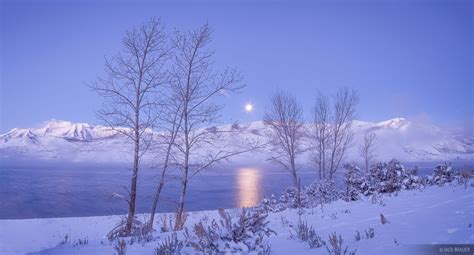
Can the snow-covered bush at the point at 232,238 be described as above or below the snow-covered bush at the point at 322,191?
above

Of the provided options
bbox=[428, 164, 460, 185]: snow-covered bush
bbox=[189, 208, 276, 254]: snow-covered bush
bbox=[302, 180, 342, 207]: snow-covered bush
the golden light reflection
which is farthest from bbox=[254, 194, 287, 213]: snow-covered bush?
bbox=[189, 208, 276, 254]: snow-covered bush

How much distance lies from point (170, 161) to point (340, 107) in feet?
66.2

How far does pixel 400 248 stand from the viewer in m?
4.07

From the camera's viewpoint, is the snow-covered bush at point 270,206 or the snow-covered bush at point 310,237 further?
the snow-covered bush at point 270,206

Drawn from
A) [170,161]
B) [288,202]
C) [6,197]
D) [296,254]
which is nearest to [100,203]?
[6,197]

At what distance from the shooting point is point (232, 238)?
16.4ft

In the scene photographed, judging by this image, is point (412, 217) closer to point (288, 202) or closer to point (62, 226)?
point (288, 202)

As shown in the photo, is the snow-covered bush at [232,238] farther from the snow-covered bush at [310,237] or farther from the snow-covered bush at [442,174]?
the snow-covered bush at [442,174]

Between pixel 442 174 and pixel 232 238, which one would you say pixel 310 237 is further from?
pixel 442 174

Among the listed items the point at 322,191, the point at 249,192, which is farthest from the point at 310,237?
the point at 249,192

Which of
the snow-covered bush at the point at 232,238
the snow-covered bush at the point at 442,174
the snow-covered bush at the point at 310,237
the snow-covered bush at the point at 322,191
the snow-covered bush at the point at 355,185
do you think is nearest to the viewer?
the snow-covered bush at the point at 232,238

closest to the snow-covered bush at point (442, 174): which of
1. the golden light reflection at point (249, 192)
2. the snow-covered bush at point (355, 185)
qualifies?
the snow-covered bush at point (355, 185)

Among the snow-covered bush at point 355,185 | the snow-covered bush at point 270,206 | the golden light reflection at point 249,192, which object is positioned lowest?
the golden light reflection at point 249,192

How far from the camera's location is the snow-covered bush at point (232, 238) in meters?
4.64
